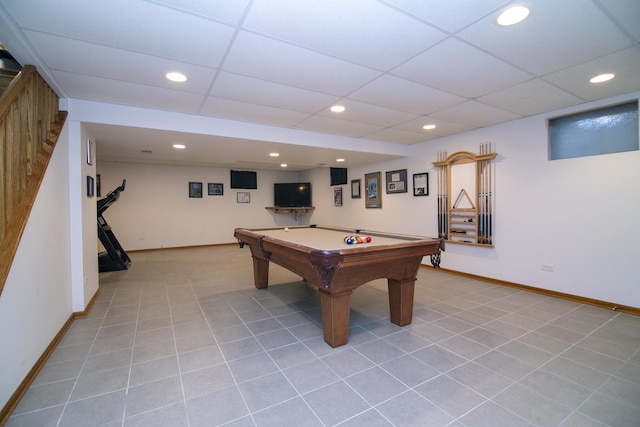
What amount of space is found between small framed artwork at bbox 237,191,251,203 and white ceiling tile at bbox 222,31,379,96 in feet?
21.7

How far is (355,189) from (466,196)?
3.04 meters

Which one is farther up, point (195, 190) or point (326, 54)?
point (326, 54)

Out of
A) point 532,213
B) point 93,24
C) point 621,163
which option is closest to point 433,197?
point 532,213

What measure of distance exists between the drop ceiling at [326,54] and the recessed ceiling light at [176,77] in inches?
2.9

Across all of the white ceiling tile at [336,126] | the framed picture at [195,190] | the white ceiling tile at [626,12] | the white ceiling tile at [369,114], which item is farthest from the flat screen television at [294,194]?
the white ceiling tile at [626,12]

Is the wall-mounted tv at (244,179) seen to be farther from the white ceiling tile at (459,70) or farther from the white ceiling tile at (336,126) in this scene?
A: the white ceiling tile at (459,70)

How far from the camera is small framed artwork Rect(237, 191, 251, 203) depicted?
29.6ft

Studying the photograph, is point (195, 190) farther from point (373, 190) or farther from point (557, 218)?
point (557, 218)

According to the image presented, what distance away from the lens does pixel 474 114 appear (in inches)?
149

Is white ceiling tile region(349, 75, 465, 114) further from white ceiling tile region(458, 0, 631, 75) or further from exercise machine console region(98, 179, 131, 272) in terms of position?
exercise machine console region(98, 179, 131, 272)

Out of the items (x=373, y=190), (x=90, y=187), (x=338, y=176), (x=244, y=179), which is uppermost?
(x=244, y=179)

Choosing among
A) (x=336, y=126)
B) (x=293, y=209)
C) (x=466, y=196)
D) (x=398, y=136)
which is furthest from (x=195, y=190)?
(x=466, y=196)

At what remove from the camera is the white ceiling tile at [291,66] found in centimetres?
211

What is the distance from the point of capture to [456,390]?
1896 millimetres
